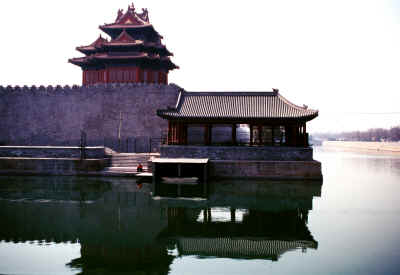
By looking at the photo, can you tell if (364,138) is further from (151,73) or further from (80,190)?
(80,190)

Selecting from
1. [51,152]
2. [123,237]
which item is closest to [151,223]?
[123,237]

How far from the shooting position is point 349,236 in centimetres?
1059

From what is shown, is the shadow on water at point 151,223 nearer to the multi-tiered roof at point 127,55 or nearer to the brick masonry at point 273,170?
the brick masonry at point 273,170

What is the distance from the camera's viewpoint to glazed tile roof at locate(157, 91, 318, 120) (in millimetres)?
23328

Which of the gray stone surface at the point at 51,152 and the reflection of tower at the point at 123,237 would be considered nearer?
the reflection of tower at the point at 123,237

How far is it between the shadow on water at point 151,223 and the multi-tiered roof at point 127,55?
1878cm

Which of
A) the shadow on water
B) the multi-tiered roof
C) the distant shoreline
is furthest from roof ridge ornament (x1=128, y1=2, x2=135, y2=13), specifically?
the distant shoreline

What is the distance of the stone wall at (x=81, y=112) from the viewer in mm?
32188

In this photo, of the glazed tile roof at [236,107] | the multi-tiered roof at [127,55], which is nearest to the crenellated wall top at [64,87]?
the multi-tiered roof at [127,55]

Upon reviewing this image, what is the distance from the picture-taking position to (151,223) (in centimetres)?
1210

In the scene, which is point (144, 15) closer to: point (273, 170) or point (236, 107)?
A: point (236, 107)

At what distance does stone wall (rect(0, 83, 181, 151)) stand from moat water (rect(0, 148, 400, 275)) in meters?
13.9

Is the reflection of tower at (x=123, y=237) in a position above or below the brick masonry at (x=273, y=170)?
below

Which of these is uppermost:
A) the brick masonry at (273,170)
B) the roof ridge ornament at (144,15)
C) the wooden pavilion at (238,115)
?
the roof ridge ornament at (144,15)
